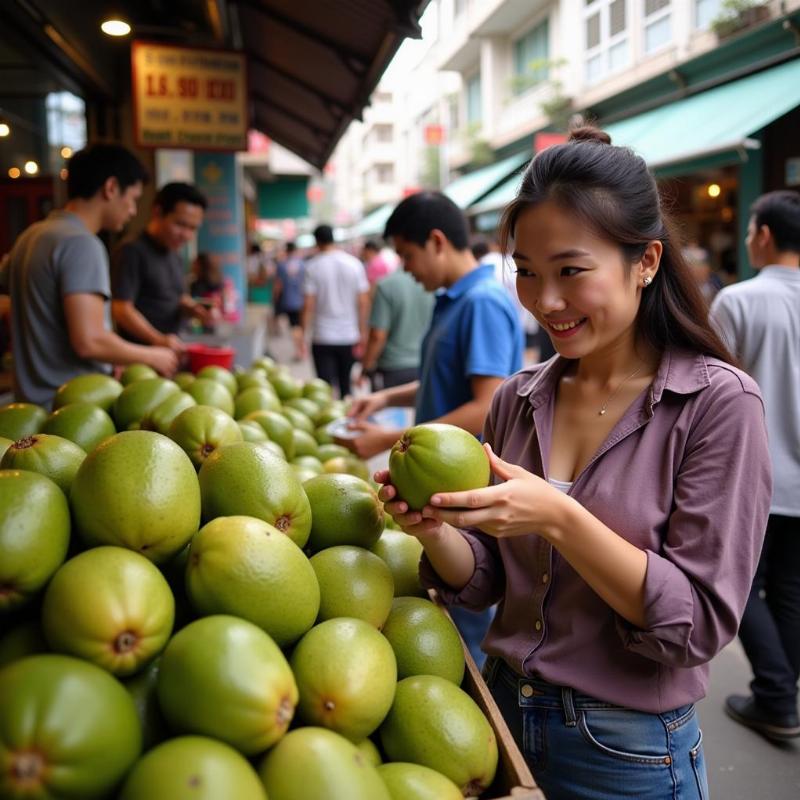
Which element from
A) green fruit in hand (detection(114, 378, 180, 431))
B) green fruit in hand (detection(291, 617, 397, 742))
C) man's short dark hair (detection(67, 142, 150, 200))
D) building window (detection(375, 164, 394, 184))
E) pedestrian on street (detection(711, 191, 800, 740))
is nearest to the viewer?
green fruit in hand (detection(291, 617, 397, 742))

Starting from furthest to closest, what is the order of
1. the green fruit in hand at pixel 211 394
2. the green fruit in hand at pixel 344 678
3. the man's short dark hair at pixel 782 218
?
the man's short dark hair at pixel 782 218
the green fruit in hand at pixel 211 394
the green fruit in hand at pixel 344 678

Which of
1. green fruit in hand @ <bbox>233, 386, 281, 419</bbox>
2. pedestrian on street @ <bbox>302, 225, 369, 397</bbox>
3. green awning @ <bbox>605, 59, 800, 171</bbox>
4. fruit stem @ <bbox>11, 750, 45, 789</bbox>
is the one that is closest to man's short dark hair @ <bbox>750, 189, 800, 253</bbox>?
green fruit in hand @ <bbox>233, 386, 281, 419</bbox>

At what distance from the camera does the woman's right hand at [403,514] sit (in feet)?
5.51

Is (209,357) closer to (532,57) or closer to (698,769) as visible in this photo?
(698,769)

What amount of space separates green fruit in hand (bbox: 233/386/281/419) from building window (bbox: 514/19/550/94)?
53.4 feet

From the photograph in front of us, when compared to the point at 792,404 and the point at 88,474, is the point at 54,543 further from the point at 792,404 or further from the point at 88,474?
the point at 792,404

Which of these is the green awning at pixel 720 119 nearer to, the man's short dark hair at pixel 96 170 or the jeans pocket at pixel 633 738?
the man's short dark hair at pixel 96 170

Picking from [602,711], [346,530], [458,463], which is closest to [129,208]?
[346,530]

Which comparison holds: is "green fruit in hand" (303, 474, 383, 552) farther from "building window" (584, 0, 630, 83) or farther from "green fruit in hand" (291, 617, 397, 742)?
"building window" (584, 0, 630, 83)

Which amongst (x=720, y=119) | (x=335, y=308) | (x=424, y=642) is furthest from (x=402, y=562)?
(x=720, y=119)

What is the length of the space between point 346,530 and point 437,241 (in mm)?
1930

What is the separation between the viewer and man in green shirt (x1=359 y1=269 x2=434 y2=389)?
23.7ft

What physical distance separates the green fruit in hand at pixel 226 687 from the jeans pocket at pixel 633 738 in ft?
2.42

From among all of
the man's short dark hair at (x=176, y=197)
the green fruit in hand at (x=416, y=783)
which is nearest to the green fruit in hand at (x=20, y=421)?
the green fruit in hand at (x=416, y=783)
